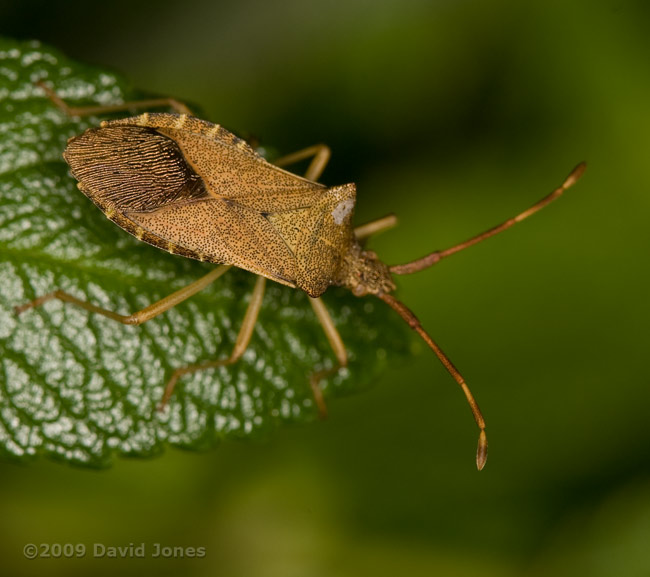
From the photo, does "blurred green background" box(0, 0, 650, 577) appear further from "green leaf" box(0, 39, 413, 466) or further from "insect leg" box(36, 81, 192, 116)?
"insect leg" box(36, 81, 192, 116)

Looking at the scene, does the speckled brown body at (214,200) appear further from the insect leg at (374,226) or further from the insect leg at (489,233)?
the insect leg at (374,226)

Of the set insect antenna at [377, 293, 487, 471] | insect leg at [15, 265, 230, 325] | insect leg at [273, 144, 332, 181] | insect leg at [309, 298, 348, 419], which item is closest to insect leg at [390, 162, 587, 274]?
insect antenna at [377, 293, 487, 471]

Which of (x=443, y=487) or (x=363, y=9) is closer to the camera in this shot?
(x=443, y=487)

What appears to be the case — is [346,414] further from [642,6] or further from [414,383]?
[642,6]

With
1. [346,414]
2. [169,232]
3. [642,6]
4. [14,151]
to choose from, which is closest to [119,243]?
[169,232]

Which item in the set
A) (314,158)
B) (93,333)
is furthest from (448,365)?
(93,333)

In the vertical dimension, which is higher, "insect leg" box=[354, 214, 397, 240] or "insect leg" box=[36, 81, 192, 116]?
"insect leg" box=[36, 81, 192, 116]

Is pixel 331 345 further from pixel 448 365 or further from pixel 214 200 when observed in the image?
pixel 214 200
